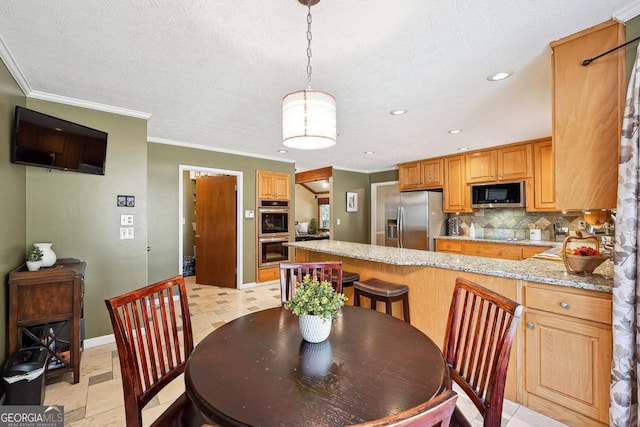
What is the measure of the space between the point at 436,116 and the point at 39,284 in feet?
12.6

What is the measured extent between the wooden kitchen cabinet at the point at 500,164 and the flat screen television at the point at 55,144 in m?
5.06

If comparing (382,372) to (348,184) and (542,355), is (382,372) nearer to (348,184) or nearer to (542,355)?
(542,355)

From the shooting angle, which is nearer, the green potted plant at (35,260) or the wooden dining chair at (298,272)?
the wooden dining chair at (298,272)

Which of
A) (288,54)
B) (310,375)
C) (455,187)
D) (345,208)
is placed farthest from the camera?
(345,208)

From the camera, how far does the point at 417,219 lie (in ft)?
16.6

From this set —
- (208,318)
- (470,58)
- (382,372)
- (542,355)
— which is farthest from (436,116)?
(208,318)

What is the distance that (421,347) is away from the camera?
118cm

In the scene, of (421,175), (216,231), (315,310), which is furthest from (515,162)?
(216,231)

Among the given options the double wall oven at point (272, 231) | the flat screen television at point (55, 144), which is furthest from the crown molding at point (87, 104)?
the double wall oven at point (272, 231)

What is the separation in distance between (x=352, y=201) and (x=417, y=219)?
1.99 meters

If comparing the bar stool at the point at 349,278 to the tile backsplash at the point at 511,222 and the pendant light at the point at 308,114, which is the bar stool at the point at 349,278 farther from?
the tile backsplash at the point at 511,222

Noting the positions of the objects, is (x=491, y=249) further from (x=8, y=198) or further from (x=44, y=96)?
(x=44, y=96)

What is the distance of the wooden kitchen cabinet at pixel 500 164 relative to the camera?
13.9 feet

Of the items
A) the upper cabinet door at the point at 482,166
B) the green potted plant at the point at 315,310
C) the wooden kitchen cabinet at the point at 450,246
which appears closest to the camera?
the green potted plant at the point at 315,310
